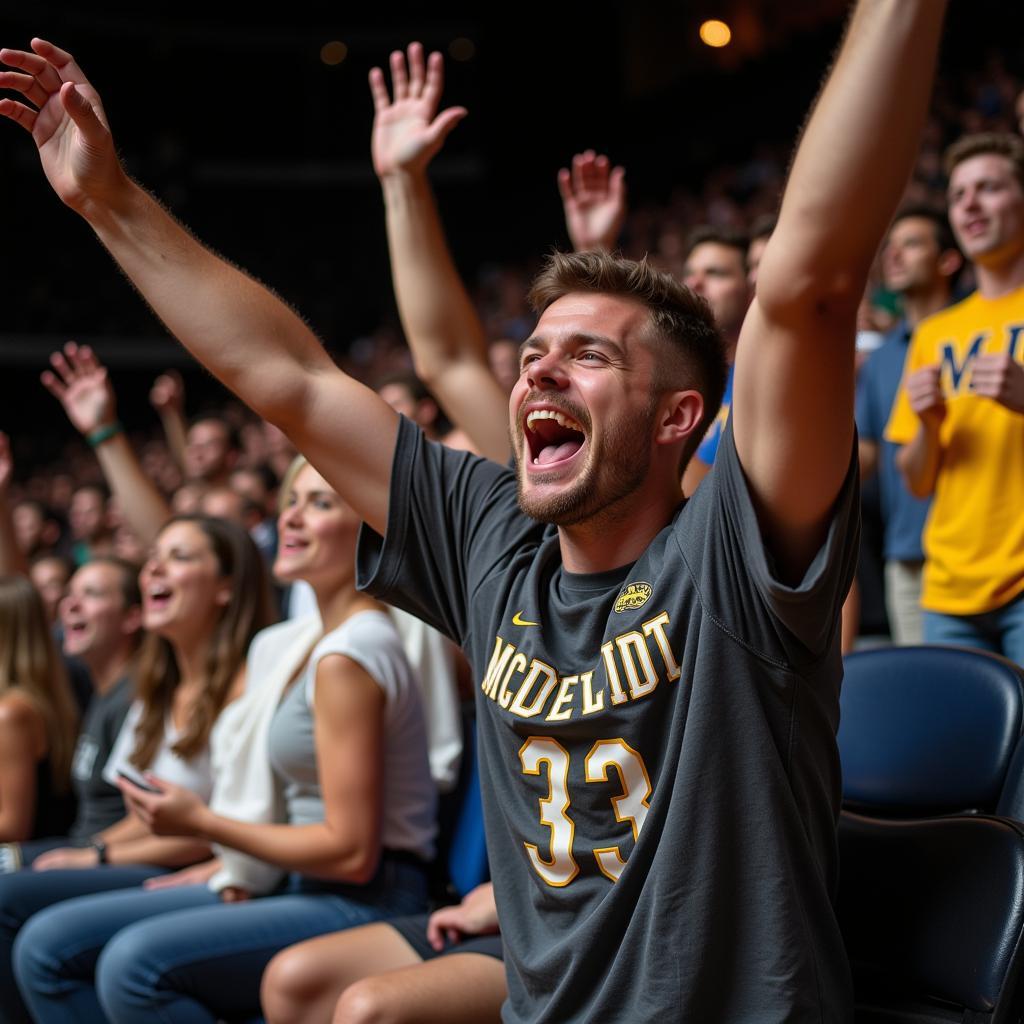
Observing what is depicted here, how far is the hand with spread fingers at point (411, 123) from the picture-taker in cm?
246

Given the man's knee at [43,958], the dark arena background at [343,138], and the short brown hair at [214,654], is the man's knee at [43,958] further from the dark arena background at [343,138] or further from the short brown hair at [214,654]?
the dark arena background at [343,138]

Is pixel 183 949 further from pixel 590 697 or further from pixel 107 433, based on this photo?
pixel 107 433

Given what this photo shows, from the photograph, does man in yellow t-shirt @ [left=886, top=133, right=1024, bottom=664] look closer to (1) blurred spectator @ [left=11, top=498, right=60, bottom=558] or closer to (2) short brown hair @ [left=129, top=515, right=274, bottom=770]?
(2) short brown hair @ [left=129, top=515, right=274, bottom=770]

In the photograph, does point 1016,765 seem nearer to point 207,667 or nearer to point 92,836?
point 207,667

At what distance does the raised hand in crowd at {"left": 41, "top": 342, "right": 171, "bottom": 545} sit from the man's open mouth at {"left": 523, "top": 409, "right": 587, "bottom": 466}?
2.36m

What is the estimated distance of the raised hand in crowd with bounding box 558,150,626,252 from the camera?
2.75m

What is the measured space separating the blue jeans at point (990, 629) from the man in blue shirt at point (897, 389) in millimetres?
400

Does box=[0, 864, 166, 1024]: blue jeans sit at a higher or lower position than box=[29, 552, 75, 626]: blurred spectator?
lower

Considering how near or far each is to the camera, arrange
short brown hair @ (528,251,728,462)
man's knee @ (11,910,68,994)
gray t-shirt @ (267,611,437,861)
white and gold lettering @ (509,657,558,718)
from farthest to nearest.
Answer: man's knee @ (11,910,68,994), gray t-shirt @ (267,611,437,861), short brown hair @ (528,251,728,462), white and gold lettering @ (509,657,558,718)

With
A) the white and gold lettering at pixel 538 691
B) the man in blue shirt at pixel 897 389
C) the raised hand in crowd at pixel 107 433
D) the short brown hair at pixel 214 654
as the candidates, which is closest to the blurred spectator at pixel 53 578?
the raised hand in crowd at pixel 107 433

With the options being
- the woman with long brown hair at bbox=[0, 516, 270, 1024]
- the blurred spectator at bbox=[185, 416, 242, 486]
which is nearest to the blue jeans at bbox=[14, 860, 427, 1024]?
the woman with long brown hair at bbox=[0, 516, 270, 1024]

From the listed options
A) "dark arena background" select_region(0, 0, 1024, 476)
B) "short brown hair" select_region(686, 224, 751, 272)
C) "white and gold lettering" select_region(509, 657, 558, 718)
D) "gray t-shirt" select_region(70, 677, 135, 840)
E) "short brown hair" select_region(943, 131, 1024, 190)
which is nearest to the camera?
"white and gold lettering" select_region(509, 657, 558, 718)

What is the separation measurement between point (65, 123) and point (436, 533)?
0.77 metres

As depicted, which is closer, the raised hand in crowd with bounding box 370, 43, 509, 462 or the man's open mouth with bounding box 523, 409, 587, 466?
the man's open mouth with bounding box 523, 409, 587, 466
